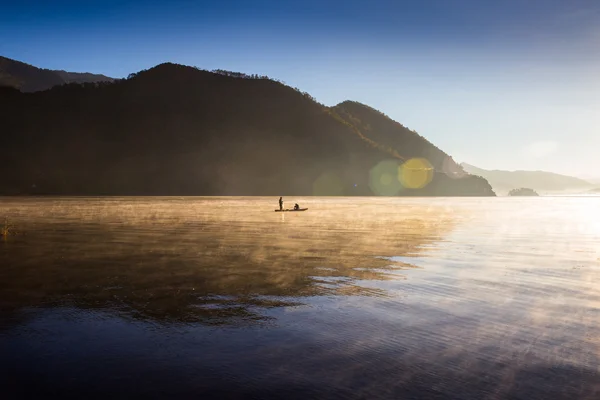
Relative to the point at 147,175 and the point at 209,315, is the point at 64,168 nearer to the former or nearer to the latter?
the point at 147,175

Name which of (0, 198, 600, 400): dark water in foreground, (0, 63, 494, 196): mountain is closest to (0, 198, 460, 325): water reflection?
(0, 198, 600, 400): dark water in foreground

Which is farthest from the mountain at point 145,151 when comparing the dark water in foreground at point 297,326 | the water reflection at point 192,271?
the dark water in foreground at point 297,326

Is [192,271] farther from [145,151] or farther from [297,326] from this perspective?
[145,151]

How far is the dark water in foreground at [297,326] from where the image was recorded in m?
5.36

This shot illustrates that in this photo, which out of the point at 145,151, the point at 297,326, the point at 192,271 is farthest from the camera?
the point at 145,151

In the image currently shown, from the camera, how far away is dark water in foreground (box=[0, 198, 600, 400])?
17.6ft

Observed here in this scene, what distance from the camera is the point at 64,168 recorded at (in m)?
165

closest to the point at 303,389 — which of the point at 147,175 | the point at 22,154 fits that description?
the point at 147,175

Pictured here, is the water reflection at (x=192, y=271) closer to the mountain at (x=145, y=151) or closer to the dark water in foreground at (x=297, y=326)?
the dark water in foreground at (x=297, y=326)

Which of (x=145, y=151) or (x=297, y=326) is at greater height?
(x=145, y=151)

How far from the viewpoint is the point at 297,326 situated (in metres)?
7.80

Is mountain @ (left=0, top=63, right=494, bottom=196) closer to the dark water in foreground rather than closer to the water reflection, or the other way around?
the water reflection

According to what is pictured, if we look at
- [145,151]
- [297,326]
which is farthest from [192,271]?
[145,151]

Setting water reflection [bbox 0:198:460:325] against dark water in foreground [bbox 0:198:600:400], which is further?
water reflection [bbox 0:198:460:325]
